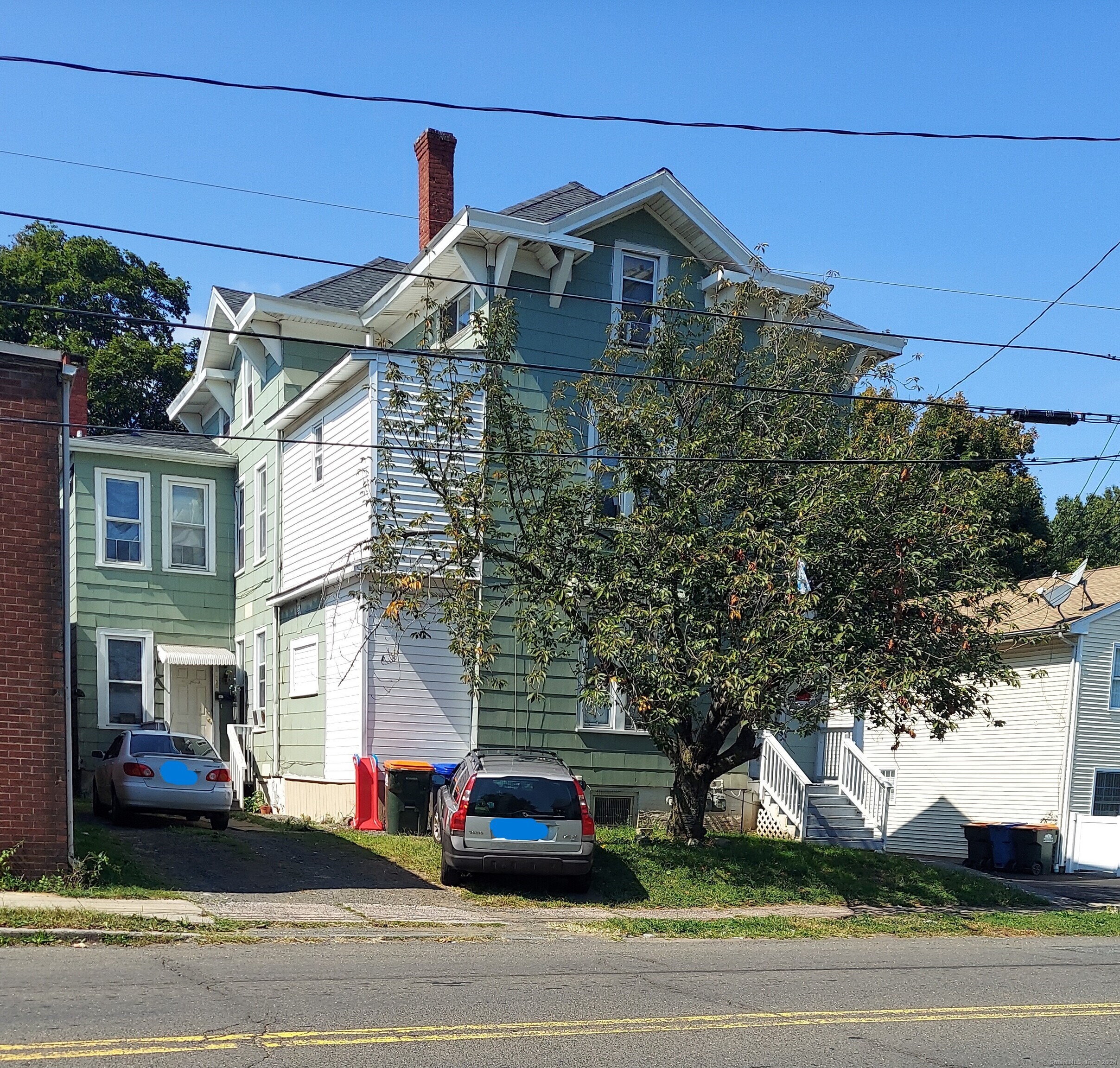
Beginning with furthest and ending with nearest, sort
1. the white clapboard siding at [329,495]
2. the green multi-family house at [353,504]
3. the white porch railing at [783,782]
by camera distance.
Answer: the white porch railing at [783,782]
the white clapboard siding at [329,495]
the green multi-family house at [353,504]

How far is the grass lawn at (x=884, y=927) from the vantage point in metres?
14.0

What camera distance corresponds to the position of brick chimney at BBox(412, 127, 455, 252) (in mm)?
24234

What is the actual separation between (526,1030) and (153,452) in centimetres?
2056

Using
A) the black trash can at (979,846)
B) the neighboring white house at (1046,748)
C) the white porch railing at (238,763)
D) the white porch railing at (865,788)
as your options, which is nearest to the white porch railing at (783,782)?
the neighboring white house at (1046,748)

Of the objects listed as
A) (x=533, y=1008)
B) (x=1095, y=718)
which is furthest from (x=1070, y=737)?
(x=533, y=1008)

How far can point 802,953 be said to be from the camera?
12547 mm

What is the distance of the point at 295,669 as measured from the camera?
77.0 feet

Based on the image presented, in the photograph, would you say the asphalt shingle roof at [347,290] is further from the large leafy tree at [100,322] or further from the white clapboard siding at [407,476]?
the large leafy tree at [100,322]

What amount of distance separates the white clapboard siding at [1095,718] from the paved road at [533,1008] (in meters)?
14.6

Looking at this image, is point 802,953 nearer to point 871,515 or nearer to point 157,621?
point 871,515

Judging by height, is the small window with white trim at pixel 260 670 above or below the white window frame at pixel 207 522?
below

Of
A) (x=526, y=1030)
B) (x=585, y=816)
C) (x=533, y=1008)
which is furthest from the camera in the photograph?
(x=585, y=816)

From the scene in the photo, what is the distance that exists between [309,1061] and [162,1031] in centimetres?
107

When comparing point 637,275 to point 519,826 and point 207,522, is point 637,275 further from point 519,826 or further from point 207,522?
point 519,826
